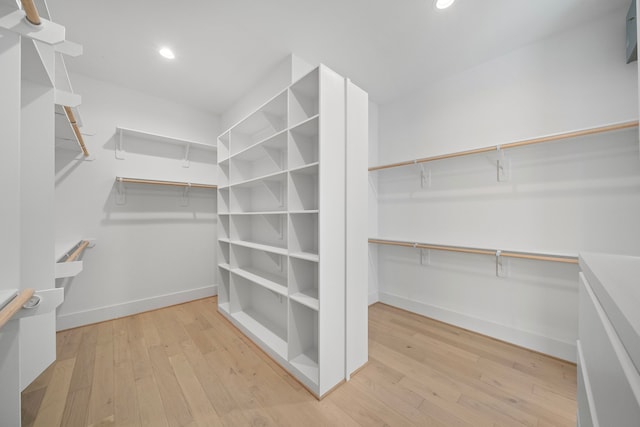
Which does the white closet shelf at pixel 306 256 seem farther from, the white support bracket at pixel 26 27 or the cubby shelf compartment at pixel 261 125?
the white support bracket at pixel 26 27

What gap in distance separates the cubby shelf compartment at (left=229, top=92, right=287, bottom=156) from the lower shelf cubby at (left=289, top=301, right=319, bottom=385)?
64.7 inches

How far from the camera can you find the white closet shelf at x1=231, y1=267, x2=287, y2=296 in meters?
1.87

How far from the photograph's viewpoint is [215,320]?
8.38 ft

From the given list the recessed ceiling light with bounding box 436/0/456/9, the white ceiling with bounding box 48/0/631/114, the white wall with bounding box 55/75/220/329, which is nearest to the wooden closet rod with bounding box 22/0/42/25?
the white ceiling with bounding box 48/0/631/114

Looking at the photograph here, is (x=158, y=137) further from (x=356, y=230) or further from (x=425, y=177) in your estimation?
(x=425, y=177)

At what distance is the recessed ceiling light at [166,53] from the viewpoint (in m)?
2.07

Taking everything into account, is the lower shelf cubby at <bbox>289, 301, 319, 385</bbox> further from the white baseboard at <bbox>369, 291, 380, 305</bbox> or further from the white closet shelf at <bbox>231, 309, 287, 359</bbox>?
the white baseboard at <bbox>369, 291, 380, 305</bbox>

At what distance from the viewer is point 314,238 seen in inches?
75.4

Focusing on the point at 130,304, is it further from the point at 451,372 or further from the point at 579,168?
the point at 579,168

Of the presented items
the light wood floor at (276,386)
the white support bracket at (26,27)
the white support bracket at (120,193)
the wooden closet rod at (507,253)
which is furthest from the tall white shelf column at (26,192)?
the wooden closet rod at (507,253)

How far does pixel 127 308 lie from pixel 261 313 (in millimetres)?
1595

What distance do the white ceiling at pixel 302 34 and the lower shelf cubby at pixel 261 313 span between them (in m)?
2.26

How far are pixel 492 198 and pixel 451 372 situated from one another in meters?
1.54

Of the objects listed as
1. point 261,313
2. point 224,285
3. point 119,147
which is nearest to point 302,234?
point 261,313
